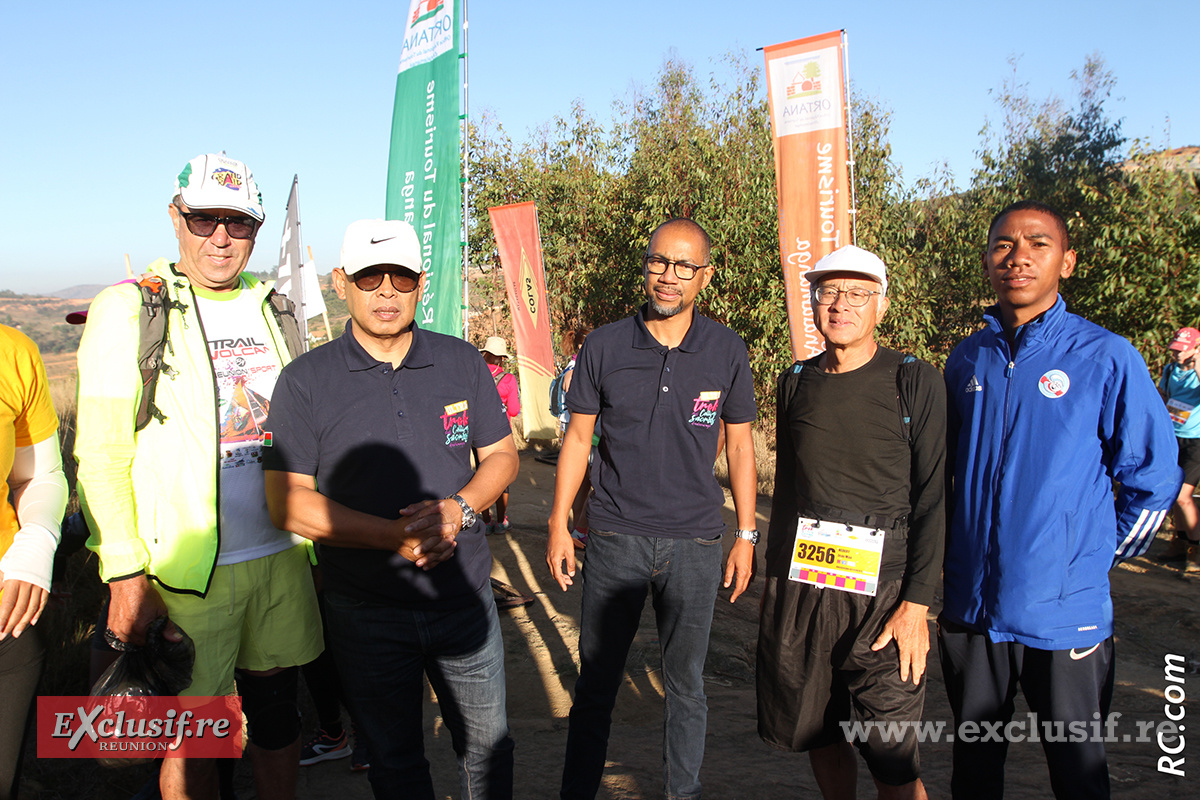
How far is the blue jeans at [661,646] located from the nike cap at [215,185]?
5.37ft

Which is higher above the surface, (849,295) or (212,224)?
(212,224)

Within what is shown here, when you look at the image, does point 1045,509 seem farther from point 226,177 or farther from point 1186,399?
point 1186,399

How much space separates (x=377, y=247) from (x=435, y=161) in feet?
15.7

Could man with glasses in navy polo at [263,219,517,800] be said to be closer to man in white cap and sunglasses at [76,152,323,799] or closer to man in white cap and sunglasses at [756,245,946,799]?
man in white cap and sunglasses at [76,152,323,799]

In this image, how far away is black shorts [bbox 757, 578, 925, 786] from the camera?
89.8 inches

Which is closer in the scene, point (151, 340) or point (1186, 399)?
point (151, 340)

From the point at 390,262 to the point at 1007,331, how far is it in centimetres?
197

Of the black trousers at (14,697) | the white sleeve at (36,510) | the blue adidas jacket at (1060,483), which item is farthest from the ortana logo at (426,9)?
the black trousers at (14,697)

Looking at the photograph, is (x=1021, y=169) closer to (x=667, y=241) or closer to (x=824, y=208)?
(x=824, y=208)

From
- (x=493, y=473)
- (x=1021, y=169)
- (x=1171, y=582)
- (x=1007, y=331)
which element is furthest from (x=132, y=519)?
(x=1021, y=169)

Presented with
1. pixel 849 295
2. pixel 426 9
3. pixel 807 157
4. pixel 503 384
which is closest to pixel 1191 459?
pixel 807 157

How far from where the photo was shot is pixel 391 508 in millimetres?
2141

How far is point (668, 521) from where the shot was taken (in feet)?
8.63

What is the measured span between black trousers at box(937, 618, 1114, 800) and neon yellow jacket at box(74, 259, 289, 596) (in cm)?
237
